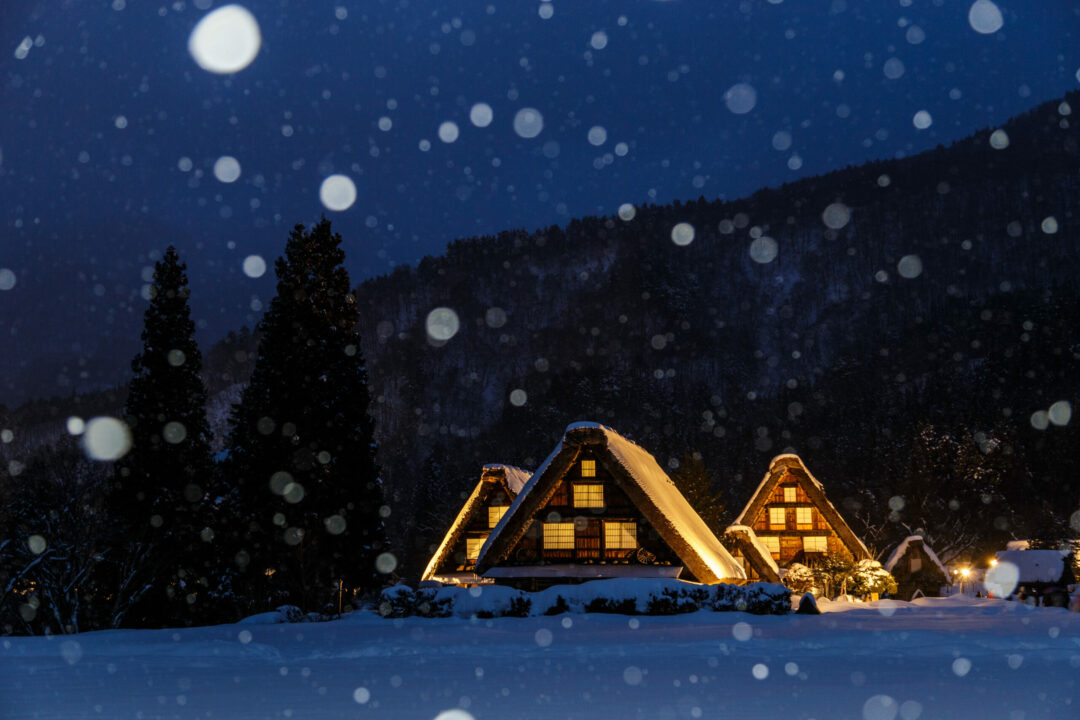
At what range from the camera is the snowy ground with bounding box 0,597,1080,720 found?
30.9 ft

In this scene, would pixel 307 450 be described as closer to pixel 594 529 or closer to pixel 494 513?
pixel 594 529

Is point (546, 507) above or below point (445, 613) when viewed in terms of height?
above

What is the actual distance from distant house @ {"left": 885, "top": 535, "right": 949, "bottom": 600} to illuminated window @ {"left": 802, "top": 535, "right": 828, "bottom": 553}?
4523 mm

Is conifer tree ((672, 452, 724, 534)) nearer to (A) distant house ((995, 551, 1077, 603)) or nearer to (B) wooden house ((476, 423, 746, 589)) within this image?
(A) distant house ((995, 551, 1077, 603))

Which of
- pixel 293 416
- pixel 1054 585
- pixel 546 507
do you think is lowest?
pixel 1054 585

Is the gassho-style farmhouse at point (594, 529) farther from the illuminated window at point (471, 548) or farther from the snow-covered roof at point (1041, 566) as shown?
the snow-covered roof at point (1041, 566)

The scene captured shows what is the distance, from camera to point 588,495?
28.3 metres

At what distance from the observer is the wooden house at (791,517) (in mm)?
40938

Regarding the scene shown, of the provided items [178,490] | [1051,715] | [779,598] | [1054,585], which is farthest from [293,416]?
[1054,585]

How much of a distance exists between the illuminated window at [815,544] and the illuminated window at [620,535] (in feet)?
53.4

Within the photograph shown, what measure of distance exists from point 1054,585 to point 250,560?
3592cm

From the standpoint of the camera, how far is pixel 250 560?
89.4 feet

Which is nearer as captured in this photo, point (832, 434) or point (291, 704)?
point (291, 704)

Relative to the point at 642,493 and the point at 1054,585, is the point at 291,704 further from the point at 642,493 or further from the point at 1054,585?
the point at 1054,585
